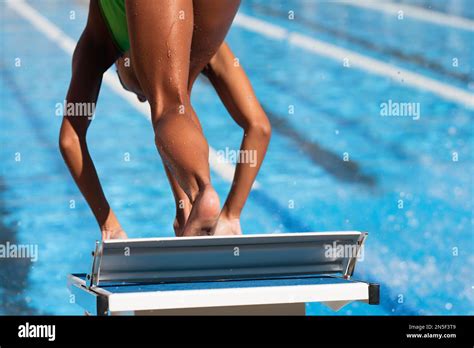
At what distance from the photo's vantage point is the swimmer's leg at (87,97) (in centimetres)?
331

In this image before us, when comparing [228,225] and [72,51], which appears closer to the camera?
[228,225]

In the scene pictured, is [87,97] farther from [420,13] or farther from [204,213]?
[420,13]

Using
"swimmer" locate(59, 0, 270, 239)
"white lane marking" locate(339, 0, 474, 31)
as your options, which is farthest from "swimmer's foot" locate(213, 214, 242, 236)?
"white lane marking" locate(339, 0, 474, 31)

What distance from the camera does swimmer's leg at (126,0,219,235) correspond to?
2781 millimetres

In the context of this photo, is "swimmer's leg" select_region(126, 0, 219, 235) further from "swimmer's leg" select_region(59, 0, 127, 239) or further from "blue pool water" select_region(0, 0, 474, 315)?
"blue pool water" select_region(0, 0, 474, 315)

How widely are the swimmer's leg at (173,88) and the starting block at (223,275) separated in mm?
118

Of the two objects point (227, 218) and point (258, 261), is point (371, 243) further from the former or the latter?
point (258, 261)

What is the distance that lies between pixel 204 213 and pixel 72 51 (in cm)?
637

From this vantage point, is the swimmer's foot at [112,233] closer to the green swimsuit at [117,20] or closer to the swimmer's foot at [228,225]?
the swimmer's foot at [228,225]

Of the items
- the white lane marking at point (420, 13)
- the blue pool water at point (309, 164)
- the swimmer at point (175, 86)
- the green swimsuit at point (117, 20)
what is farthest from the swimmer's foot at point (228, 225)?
the white lane marking at point (420, 13)

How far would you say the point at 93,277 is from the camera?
8.91 ft

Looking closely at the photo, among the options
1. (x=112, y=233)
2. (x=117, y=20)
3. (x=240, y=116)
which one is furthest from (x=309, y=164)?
(x=117, y=20)

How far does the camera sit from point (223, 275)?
9.30 feet

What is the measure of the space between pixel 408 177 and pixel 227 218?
2.81m
